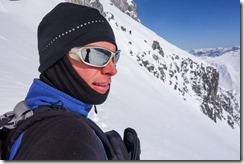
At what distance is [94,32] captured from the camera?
1355 millimetres

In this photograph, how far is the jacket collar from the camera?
1.19 m

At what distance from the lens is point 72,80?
1275 mm

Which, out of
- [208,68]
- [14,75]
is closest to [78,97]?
[14,75]

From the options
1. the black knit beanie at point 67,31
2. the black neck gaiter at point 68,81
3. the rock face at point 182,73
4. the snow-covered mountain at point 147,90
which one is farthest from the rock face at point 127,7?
the black neck gaiter at point 68,81

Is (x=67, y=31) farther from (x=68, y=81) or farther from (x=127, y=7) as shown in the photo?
(x=127, y=7)

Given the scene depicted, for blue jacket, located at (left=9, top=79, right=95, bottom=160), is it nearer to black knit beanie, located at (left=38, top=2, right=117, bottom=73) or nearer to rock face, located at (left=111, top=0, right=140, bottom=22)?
black knit beanie, located at (left=38, top=2, right=117, bottom=73)

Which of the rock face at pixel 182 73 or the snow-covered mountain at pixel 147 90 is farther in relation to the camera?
the rock face at pixel 182 73

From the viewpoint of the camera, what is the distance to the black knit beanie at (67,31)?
1308 mm

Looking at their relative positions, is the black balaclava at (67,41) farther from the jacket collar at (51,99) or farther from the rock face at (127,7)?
the rock face at (127,7)

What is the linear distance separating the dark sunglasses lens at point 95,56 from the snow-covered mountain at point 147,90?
140 inches

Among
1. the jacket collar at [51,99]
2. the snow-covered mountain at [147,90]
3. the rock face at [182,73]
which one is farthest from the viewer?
the rock face at [182,73]

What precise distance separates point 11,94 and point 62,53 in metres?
4.62

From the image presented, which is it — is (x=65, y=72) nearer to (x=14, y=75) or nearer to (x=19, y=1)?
(x=14, y=75)

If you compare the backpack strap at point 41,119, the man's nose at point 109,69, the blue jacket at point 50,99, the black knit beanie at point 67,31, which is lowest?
the backpack strap at point 41,119
